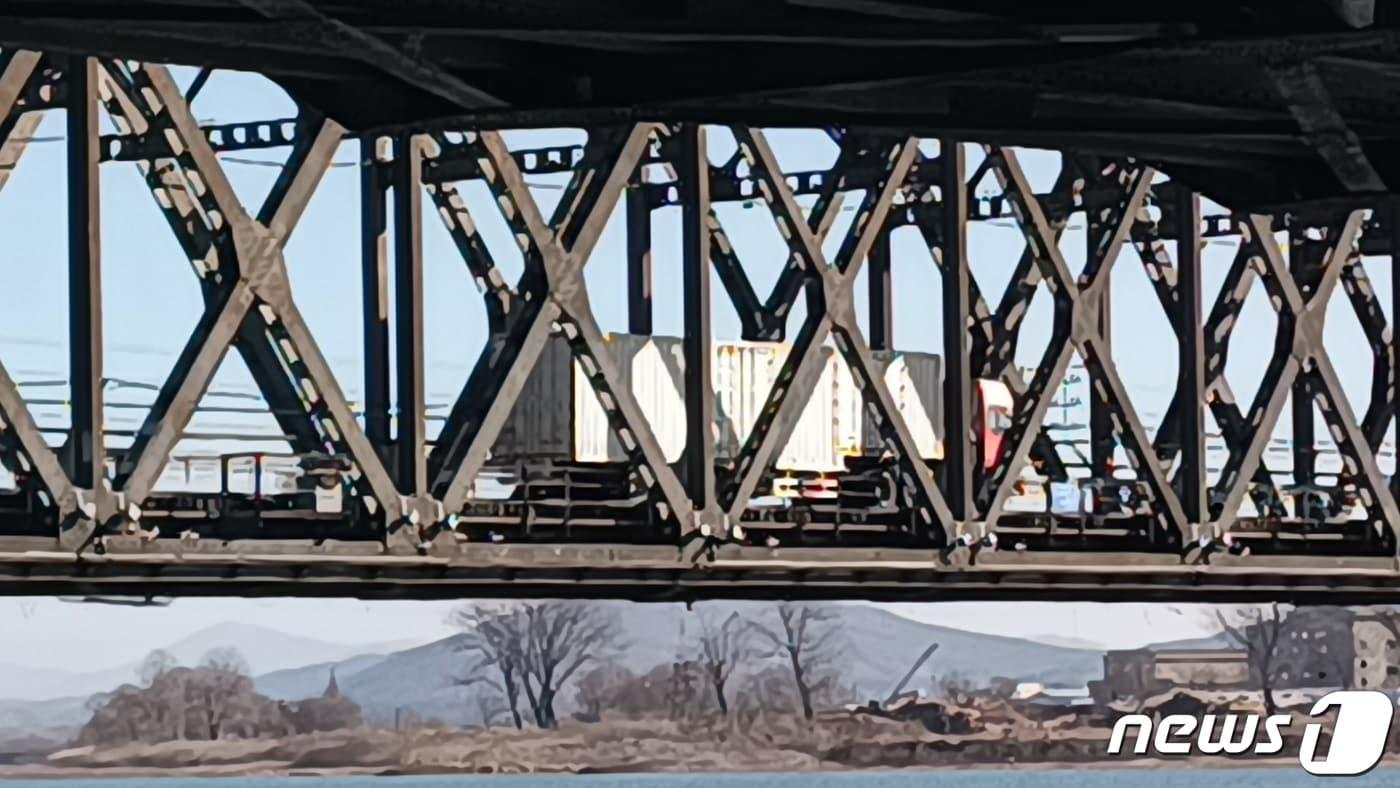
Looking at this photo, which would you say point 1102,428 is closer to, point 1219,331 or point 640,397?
point 1219,331

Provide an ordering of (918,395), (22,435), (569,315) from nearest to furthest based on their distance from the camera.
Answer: (22,435) → (569,315) → (918,395)

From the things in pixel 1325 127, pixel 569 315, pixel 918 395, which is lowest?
pixel 1325 127

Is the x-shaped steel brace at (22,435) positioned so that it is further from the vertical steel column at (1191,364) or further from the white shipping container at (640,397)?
the vertical steel column at (1191,364)

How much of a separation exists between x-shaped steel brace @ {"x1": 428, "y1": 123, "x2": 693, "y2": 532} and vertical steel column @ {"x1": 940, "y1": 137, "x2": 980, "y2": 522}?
5051mm

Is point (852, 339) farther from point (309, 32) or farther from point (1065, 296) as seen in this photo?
point (309, 32)

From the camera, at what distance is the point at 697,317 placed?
36219mm

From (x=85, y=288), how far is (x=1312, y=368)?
21527 mm

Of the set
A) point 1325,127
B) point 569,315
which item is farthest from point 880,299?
point 1325,127

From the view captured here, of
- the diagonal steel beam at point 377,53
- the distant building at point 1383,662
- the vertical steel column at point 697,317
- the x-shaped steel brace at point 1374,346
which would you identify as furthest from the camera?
the distant building at point 1383,662

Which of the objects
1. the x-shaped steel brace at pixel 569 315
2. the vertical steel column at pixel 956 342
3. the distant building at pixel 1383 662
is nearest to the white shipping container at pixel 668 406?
the vertical steel column at pixel 956 342

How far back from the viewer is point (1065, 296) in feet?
135

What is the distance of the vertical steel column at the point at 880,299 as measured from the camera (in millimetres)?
52344

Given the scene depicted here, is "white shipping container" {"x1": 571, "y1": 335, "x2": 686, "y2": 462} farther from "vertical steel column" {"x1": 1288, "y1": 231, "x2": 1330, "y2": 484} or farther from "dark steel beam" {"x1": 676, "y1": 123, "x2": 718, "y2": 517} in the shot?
"vertical steel column" {"x1": 1288, "y1": 231, "x2": 1330, "y2": 484}

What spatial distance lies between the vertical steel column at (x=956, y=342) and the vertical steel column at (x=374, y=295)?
6385 millimetres
